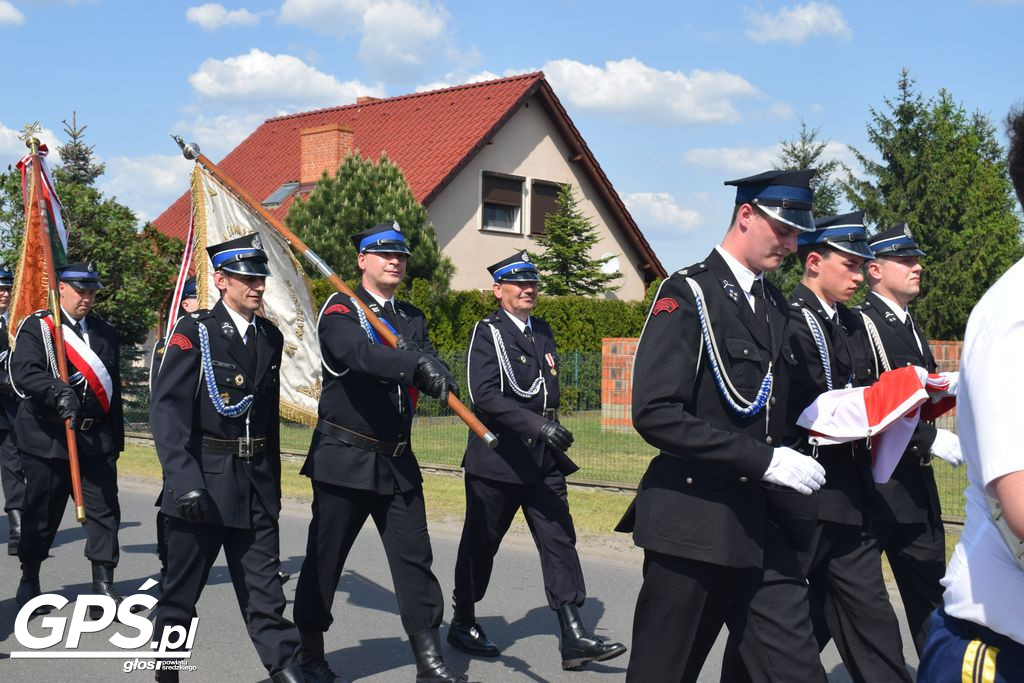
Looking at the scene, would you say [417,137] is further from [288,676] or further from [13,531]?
[288,676]

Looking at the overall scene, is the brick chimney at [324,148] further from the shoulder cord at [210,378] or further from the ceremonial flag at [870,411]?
the ceremonial flag at [870,411]

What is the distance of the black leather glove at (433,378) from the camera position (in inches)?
200

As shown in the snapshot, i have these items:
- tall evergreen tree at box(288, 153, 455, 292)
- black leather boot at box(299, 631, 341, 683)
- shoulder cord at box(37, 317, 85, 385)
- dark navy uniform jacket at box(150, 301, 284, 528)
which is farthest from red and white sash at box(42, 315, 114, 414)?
tall evergreen tree at box(288, 153, 455, 292)

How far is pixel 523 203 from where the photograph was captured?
94.7ft

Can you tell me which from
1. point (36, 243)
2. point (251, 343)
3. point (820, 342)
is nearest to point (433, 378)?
point (251, 343)

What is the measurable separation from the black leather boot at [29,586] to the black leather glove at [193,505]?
2793 mm

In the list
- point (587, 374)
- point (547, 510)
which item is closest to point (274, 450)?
point (547, 510)

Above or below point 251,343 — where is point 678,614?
below

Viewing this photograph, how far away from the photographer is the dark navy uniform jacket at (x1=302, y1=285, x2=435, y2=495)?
544cm

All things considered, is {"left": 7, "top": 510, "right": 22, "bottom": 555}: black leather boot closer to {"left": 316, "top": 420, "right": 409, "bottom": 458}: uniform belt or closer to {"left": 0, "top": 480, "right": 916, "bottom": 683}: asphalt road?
{"left": 0, "top": 480, "right": 916, "bottom": 683}: asphalt road

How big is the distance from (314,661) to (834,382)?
271 cm

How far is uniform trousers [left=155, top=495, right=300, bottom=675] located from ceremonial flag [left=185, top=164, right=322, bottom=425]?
1456mm

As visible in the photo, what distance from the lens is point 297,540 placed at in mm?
9609

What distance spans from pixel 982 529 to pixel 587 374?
588 inches
